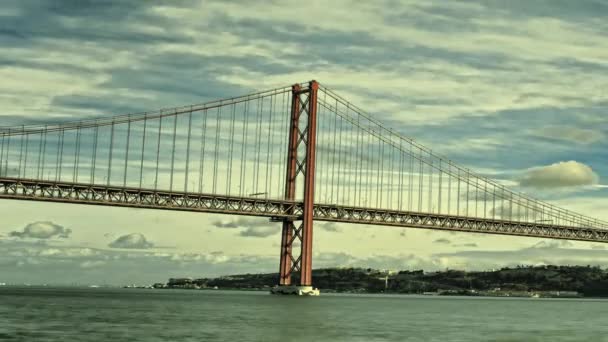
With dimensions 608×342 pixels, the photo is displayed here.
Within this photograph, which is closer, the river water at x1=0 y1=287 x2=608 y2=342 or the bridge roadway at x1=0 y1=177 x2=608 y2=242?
the river water at x1=0 y1=287 x2=608 y2=342

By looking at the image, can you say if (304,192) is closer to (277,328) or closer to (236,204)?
(236,204)

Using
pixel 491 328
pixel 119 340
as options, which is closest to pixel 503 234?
pixel 491 328

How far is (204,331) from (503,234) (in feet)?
215

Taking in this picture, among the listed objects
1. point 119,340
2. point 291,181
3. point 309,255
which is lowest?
point 119,340

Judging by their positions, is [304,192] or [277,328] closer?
[277,328]

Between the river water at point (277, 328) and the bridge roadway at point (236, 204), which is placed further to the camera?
the bridge roadway at point (236, 204)

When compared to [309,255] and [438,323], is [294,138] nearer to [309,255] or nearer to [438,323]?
[309,255]

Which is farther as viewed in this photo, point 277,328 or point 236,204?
point 236,204

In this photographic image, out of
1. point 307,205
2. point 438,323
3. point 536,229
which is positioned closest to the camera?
point 438,323

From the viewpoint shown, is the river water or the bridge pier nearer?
the river water

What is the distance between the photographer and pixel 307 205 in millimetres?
82625

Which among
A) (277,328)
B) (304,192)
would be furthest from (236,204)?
(277,328)

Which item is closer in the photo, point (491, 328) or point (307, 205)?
point (491, 328)

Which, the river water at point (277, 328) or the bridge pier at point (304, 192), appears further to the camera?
the bridge pier at point (304, 192)
